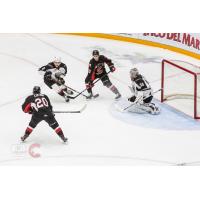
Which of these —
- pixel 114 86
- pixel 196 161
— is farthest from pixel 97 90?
pixel 196 161

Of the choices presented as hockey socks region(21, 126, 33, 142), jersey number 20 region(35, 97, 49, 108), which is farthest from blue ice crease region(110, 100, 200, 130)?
hockey socks region(21, 126, 33, 142)

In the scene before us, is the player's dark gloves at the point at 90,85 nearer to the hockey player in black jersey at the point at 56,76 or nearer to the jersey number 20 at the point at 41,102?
the hockey player in black jersey at the point at 56,76

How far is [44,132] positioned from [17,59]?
1.88 ft

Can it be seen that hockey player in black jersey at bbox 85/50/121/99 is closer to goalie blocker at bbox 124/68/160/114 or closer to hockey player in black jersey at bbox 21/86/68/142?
goalie blocker at bbox 124/68/160/114

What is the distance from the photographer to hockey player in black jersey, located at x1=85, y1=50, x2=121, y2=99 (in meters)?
5.33

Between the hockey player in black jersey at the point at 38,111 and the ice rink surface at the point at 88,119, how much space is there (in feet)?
0.15

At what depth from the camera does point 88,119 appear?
5.24 meters

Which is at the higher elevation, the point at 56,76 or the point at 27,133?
the point at 56,76

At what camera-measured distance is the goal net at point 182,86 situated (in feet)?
17.4

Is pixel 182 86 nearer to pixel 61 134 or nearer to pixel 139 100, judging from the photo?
pixel 139 100

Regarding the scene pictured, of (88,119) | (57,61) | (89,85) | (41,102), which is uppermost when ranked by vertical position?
(57,61)

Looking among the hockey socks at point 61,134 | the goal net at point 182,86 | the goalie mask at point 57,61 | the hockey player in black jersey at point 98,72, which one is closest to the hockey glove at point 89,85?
the hockey player in black jersey at point 98,72

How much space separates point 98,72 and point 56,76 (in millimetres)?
309

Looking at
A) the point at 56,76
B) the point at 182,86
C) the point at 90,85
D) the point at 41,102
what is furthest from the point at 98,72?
the point at 182,86
